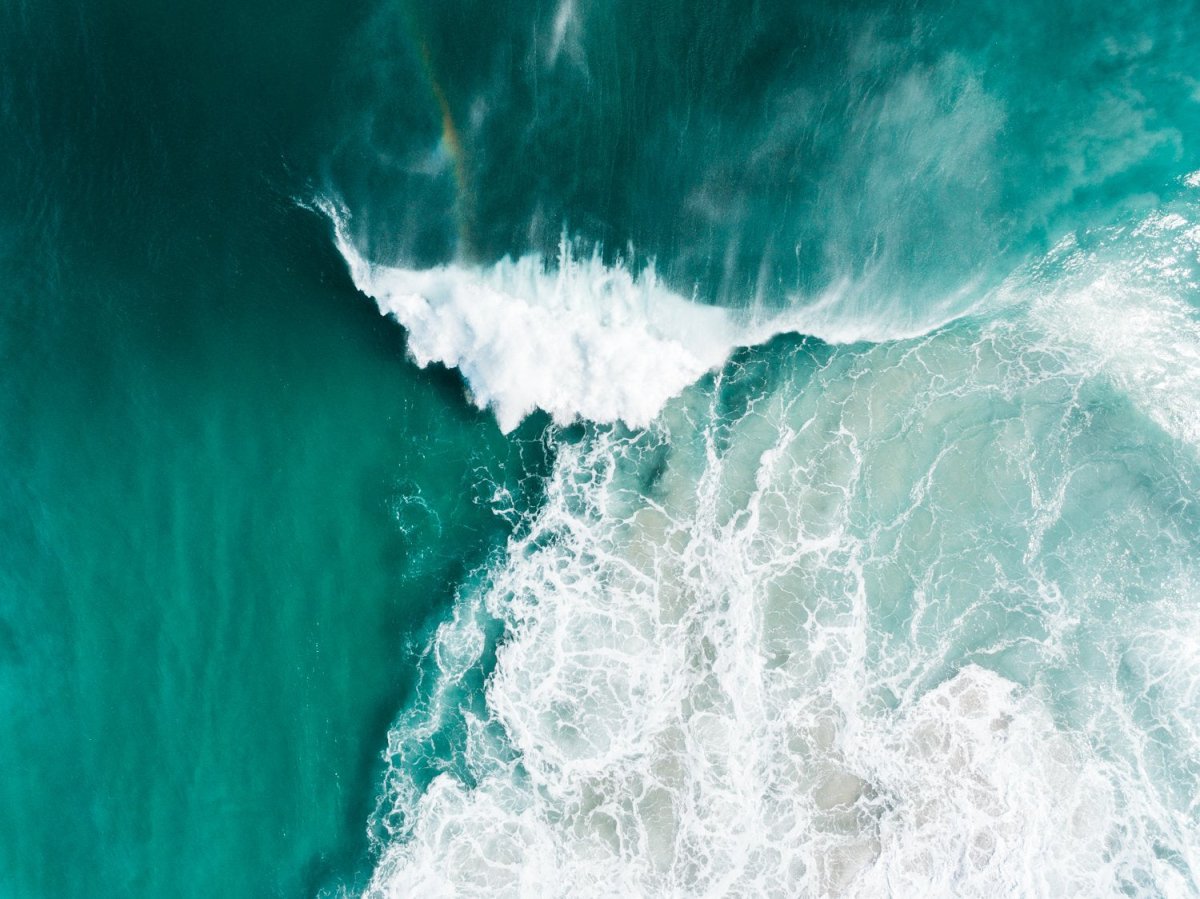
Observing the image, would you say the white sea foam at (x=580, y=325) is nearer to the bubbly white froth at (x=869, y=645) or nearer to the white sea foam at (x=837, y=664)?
the bubbly white froth at (x=869, y=645)

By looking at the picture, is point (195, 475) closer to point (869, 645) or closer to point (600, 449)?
point (600, 449)

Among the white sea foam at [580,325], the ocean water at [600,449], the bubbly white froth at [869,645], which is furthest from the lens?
the white sea foam at [580,325]

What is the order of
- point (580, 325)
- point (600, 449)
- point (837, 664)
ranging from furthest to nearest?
point (600, 449)
point (580, 325)
point (837, 664)

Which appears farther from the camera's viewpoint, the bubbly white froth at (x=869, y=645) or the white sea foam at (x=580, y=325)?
the white sea foam at (x=580, y=325)

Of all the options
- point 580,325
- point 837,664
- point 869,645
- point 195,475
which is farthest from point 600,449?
point 195,475

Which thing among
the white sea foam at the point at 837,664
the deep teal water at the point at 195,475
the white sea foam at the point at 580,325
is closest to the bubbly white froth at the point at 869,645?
the white sea foam at the point at 837,664

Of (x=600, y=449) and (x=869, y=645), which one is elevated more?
(x=600, y=449)

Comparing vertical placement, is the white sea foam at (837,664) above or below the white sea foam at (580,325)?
below

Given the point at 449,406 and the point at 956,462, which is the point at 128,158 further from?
the point at 956,462

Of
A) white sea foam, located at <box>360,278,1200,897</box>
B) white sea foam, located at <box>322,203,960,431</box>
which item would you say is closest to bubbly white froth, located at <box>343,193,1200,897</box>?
white sea foam, located at <box>360,278,1200,897</box>

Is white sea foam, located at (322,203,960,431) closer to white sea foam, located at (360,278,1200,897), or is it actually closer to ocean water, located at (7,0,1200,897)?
ocean water, located at (7,0,1200,897)

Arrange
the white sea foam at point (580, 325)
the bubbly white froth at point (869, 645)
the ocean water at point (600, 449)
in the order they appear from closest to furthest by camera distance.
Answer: the bubbly white froth at point (869, 645) → the ocean water at point (600, 449) → the white sea foam at point (580, 325)
